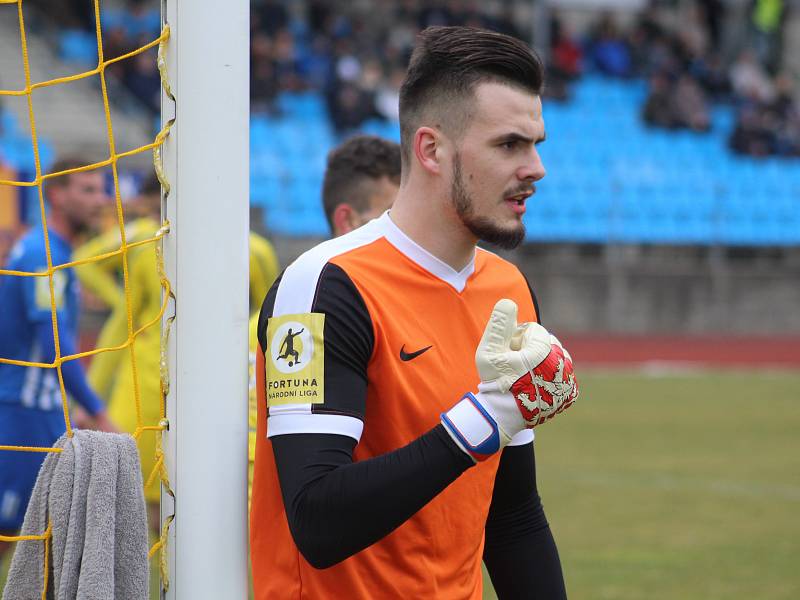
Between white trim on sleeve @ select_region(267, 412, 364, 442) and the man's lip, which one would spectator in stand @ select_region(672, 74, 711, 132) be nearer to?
the man's lip

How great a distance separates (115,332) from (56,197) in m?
0.97

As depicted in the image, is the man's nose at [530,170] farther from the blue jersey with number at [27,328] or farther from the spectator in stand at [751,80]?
the spectator in stand at [751,80]

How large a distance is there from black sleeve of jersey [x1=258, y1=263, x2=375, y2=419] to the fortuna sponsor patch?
0.05ft

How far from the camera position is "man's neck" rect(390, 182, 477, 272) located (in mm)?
2568

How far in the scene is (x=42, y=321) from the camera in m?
5.30

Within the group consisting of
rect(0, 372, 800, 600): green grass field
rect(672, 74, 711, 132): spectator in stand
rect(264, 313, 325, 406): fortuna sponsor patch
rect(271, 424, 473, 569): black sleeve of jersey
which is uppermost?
rect(672, 74, 711, 132): spectator in stand

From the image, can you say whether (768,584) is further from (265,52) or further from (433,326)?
(265,52)

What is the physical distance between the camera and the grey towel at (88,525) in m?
2.28

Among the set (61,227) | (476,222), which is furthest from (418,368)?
(61,227)

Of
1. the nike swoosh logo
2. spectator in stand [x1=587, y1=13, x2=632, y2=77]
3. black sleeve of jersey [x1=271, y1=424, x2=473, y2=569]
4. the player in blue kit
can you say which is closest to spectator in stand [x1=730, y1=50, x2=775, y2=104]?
spectator in stand [x1=587, y1=13, x2=632, y2=77]

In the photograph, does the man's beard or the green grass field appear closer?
the man's beard

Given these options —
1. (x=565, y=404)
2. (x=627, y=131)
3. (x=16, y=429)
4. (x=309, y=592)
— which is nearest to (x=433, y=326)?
(x=565, y=404)

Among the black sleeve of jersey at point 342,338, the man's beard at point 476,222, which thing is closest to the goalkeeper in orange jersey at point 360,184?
the man's beard at point 476,222

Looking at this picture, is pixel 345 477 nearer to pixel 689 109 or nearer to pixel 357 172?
pixel 357 172
